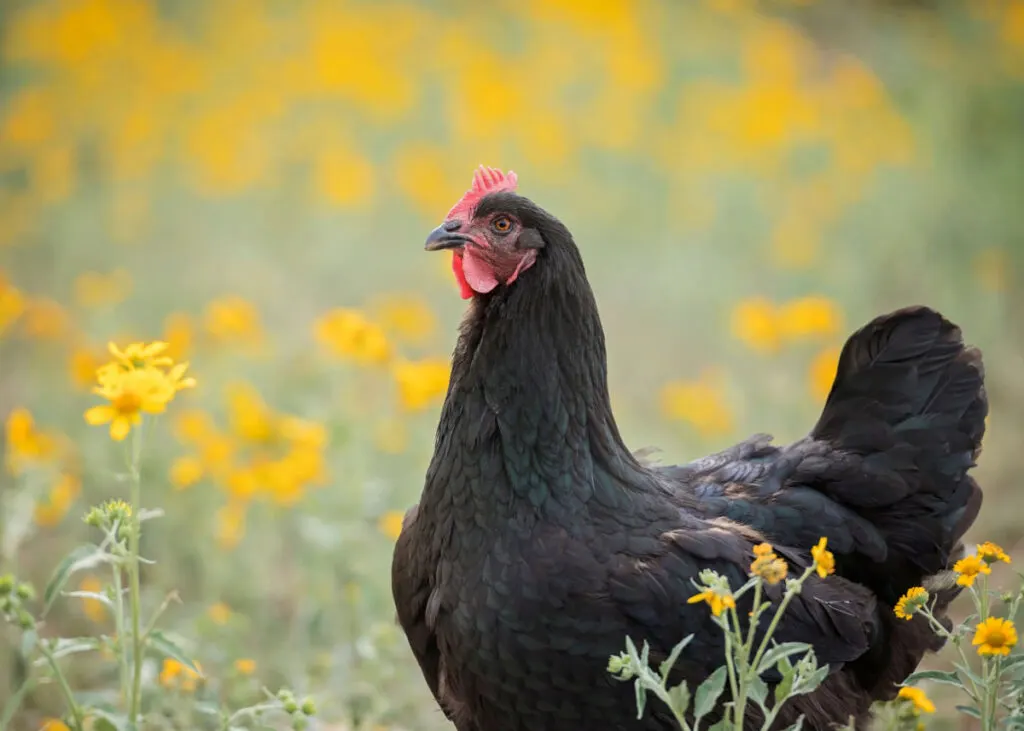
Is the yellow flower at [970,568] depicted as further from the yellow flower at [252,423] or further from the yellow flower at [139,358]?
the yellow flower at [252,423]

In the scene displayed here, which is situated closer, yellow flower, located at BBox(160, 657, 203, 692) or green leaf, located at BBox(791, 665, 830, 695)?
green leaf, located at BBox(791, 665, 830, 695)

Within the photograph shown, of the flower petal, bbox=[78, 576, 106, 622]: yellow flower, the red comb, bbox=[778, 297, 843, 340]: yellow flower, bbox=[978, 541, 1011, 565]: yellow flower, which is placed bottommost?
bbox=[978, 541, 1011, 565]: yellow flower

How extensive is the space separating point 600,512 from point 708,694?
62 centimetres

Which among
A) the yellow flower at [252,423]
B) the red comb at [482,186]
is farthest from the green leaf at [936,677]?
the yellow flower at [252,423]

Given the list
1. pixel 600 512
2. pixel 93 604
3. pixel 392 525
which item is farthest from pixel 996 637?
pixel 93 604

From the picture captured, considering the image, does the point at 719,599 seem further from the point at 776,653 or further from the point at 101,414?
the point at 101,414

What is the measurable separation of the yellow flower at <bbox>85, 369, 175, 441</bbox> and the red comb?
894mm

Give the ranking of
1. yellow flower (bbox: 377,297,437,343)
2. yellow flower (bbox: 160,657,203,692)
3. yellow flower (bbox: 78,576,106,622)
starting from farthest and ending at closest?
yellow flower (bbox: 377,297,437,343) < yellow flower (bbox: 78,576,106,622) < yellow flower (bbox: 160,657,203,692)

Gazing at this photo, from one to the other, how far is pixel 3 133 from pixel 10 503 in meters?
5.33

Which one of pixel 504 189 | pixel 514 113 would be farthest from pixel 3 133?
pixel 504 189

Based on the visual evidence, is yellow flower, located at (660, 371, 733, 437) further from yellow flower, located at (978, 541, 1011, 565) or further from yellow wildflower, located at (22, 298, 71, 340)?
yellow wildflower, located at (22, 298, 71, 340)

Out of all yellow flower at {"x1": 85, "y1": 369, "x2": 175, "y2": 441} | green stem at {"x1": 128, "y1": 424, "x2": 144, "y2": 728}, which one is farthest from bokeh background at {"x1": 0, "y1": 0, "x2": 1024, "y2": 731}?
yellow flower at {"x1": 85, "y1": 369, "x2": 175, "y2": 441}

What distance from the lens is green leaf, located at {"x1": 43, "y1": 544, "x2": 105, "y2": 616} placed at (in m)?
2.37

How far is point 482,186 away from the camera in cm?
303
